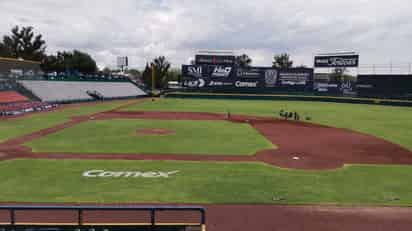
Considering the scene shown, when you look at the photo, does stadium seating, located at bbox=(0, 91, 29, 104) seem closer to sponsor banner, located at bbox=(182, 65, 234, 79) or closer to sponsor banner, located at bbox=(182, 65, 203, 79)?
sponsor banner, located at bbox=(182, 65, 203, 79)

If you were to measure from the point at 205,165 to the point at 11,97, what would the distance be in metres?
39.0

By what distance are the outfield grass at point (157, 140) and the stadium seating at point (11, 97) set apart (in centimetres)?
1993

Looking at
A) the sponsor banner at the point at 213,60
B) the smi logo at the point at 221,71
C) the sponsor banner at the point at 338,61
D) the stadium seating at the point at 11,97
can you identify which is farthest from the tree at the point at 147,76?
the stadium seating at the point at 11,97

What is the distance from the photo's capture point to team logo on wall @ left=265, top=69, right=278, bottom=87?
233 ft

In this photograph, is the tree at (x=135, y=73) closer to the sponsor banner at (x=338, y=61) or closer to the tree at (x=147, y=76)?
the tree at (x=147, y=76)

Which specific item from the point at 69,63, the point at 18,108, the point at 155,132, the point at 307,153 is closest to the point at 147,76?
the point at 69,63

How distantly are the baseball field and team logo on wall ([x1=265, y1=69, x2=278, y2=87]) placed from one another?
148 ft

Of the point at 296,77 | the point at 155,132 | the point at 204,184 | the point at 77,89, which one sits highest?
the point at 296,77

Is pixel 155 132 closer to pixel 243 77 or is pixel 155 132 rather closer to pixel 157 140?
pixel 157 140

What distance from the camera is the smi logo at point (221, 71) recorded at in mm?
71562

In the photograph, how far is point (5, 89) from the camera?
4597 centimetres

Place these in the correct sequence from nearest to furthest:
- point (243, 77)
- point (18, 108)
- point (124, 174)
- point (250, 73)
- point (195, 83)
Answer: point (124, 174), point (18, 108), point (250, 73), point (243, 77), point (195, 83)

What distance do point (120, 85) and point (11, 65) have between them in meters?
22.5

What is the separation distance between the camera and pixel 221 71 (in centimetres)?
7162
